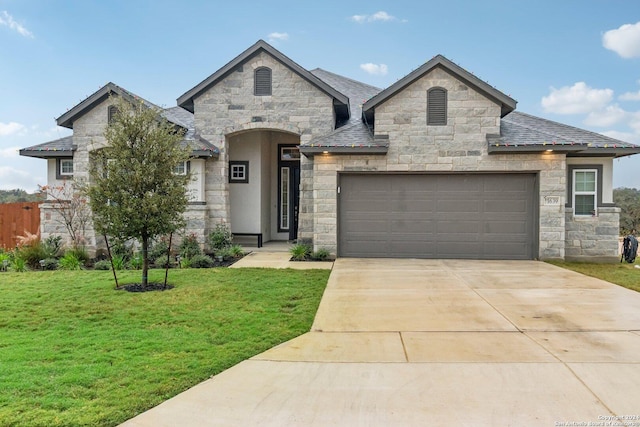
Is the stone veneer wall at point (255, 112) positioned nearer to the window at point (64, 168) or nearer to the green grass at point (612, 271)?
the window at point (64, 168)

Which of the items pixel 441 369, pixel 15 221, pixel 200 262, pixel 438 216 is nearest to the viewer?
pixel 441 369

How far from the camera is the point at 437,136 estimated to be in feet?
40.6

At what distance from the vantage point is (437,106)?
40.5ft

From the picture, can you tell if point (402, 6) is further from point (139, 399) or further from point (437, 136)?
point (139, 399)

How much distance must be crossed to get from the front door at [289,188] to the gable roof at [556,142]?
23.6 feet

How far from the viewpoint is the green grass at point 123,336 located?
373cm

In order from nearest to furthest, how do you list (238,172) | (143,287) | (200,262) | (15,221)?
(143,287) < (200,262) < (15,221) < (238,172)

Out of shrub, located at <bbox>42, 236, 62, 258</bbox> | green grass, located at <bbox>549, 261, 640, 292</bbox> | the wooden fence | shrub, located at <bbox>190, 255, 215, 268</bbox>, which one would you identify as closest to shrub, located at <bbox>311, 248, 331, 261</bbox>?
shrub, located at <bbox>190, 255, 215, 268</bbox>

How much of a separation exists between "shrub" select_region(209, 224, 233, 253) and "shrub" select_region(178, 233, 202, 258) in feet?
1.55

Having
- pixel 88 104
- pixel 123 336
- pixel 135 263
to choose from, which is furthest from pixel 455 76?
pixel 88 104

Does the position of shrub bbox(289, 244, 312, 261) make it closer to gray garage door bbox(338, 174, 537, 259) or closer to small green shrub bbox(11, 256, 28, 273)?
gray garage door bbox(338, 174, 537, 259)

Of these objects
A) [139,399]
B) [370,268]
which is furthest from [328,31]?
[139,399]

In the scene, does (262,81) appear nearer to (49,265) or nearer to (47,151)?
(47,151)

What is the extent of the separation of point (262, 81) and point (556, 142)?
8.53m
